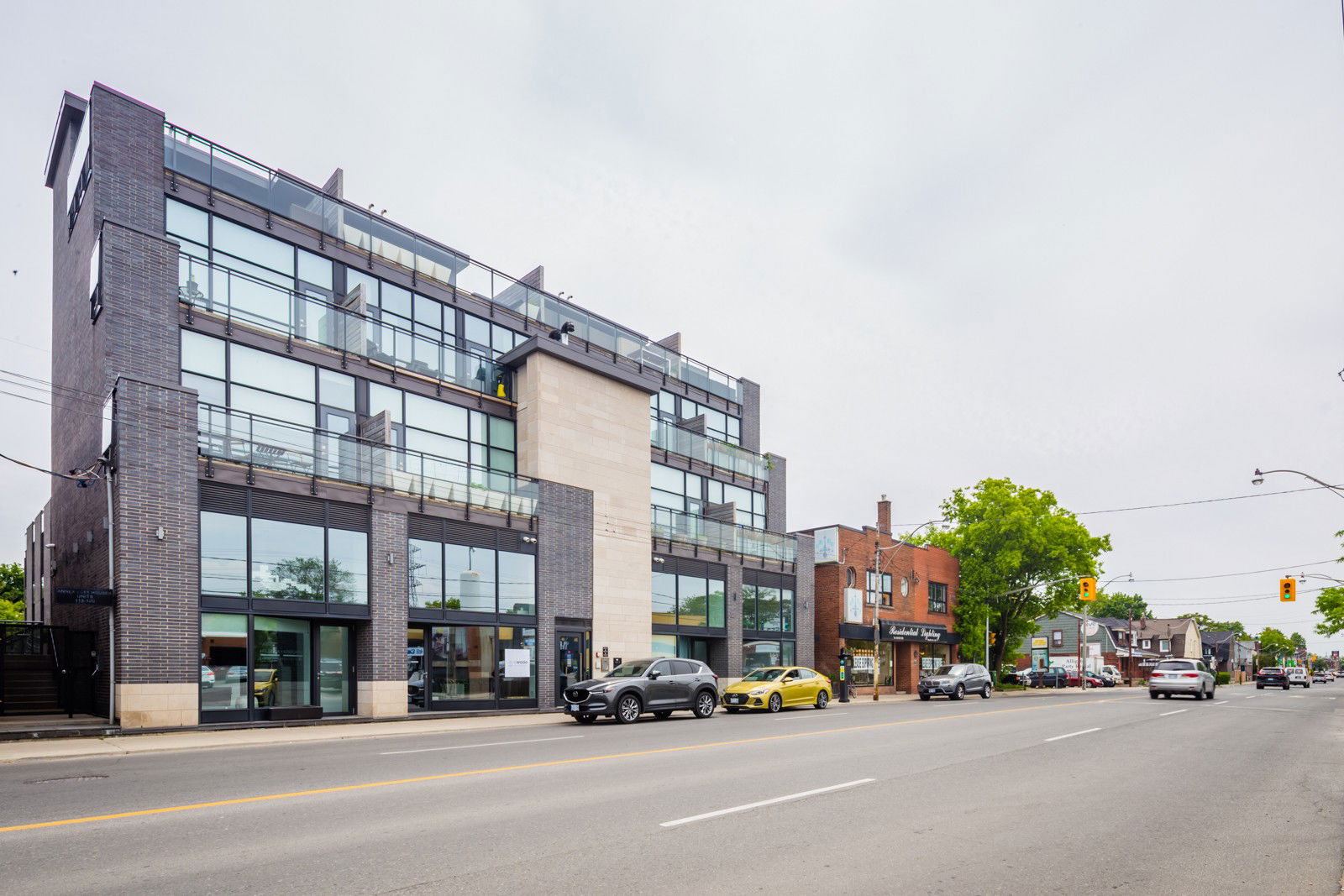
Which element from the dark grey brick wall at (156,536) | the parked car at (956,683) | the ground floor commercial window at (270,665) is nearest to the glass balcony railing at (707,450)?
the parked car at (956,683)

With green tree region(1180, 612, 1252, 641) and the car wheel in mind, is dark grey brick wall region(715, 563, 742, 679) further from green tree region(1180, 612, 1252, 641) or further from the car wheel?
green tree region(1180, 612, 1252, 641)

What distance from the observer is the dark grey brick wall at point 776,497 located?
42938mm

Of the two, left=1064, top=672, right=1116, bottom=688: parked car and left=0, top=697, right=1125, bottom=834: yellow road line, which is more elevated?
left=0, top=697, right=1125, bottom=834: yellow road line

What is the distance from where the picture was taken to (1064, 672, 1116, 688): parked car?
67812 millimetres

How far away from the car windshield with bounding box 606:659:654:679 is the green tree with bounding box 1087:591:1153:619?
13676 cm

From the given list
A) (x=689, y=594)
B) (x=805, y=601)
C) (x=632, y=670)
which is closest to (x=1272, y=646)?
(x=805, y=601)

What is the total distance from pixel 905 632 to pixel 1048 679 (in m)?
23.3

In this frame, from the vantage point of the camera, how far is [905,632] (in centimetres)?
4806

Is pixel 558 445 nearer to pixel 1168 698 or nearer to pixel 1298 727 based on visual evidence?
pixel 1298 727

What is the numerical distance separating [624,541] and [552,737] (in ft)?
48.8

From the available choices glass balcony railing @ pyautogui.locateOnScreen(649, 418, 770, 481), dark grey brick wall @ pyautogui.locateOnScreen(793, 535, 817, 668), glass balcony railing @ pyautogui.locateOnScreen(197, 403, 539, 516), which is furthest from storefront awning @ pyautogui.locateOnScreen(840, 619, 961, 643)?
glass balcony railing @ pyautogui.locateOnScreen(197, 403, 539, 516)

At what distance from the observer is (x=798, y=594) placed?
41.7 meters

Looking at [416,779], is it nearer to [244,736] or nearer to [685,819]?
[685,819]

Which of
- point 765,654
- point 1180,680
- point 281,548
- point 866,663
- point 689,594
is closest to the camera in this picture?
point 281,548
